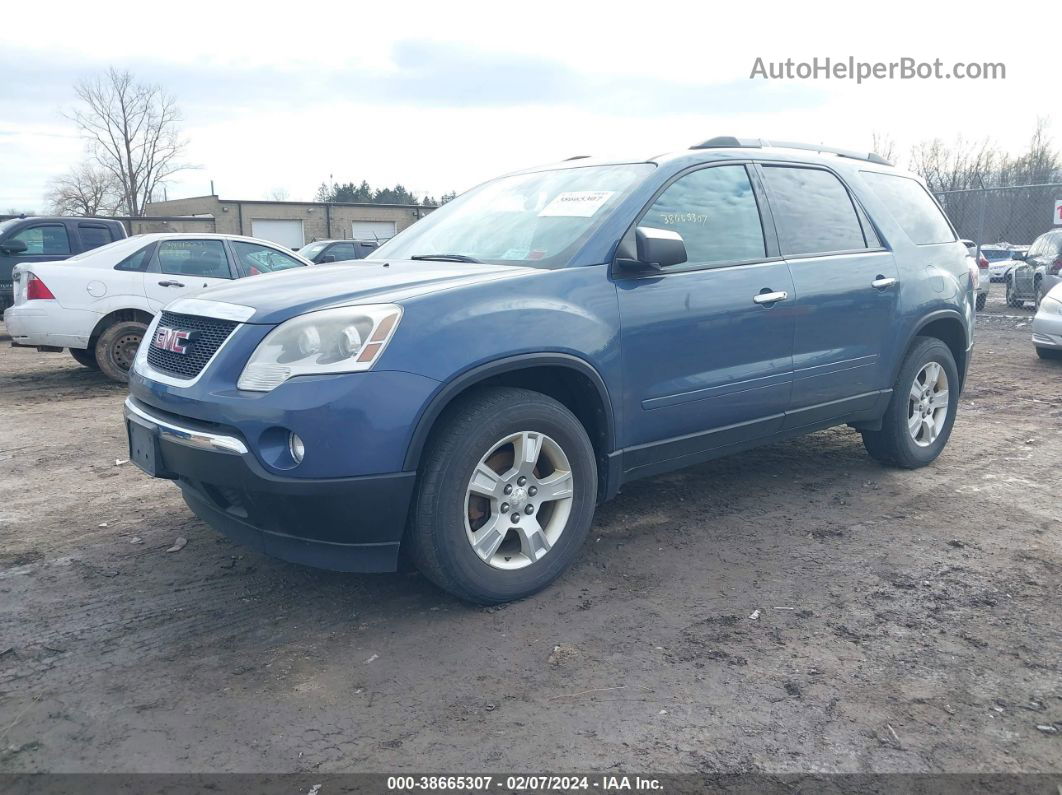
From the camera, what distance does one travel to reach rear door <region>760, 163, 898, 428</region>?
4535mm

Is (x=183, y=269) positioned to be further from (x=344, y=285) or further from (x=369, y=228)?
(x=369, y=228)

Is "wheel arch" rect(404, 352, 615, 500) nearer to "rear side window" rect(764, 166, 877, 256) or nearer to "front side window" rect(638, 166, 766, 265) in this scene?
"front side window" rect(638, 166, 766, 265)

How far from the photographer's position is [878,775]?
2447 millimetres

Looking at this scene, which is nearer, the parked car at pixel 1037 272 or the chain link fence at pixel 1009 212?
the parked car at pixel 1037 272

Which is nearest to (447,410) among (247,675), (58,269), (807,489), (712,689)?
(247,675)

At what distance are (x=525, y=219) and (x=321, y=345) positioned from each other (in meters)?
1.46

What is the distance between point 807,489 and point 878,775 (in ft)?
9.26

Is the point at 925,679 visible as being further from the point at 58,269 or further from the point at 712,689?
the point at 58,269

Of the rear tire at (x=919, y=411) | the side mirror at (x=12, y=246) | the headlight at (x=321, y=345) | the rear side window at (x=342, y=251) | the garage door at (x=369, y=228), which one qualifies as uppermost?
the garage door at (x=369, y=228)

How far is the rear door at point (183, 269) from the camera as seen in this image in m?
9.25

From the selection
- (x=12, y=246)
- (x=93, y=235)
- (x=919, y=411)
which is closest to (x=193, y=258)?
(x=93, y=235)

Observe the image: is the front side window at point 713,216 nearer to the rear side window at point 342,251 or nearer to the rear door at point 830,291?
the rear door at point 830,291

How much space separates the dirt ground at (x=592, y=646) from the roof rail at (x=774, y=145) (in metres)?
1.91

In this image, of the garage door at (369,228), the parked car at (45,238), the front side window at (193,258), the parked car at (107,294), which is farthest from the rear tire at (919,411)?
the garage door at (369,228)
